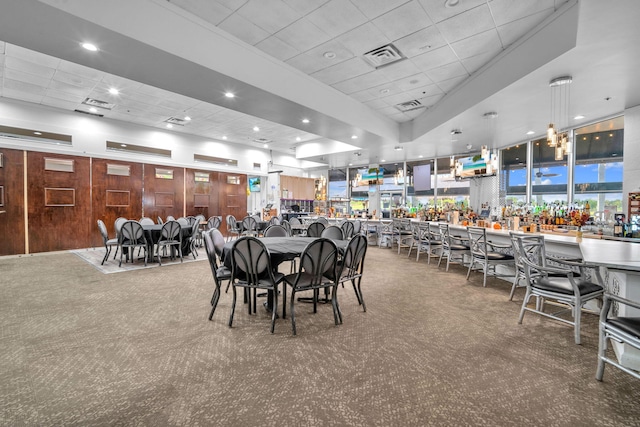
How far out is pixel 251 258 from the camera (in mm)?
3145

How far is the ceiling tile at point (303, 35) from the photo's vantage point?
158 inches

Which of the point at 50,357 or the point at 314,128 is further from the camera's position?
the point at 314,128

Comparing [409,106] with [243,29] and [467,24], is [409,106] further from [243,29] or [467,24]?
[243,29]

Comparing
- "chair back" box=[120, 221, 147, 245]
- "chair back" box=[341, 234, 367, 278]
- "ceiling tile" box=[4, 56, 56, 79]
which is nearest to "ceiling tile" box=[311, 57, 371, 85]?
"chair back" box=[341, 234, 367, 278]

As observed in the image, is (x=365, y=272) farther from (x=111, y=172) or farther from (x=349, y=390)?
(x=111, y=172)

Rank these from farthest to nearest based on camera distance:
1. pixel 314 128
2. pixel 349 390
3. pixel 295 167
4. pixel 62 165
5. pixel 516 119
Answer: pixel 295 167 → pixel 62 165 → pixel 314 128 → pixel 516 119 → pixel 349 390

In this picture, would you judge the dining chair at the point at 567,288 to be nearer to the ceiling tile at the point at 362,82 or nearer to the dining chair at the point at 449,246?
the dining chair at the point at 449,246

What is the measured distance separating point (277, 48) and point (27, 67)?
214 inches

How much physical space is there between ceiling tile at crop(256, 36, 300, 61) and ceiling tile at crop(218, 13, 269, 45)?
11cm

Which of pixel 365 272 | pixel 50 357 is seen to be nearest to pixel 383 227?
pixel 365 272

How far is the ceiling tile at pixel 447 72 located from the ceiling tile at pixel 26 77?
27.2 feet

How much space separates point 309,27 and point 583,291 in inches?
182

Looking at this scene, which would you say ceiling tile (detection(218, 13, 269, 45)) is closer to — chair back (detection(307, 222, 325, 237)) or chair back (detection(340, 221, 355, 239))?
chair back (detection(307, 222, 325, 237))

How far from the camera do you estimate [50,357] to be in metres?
2.64
